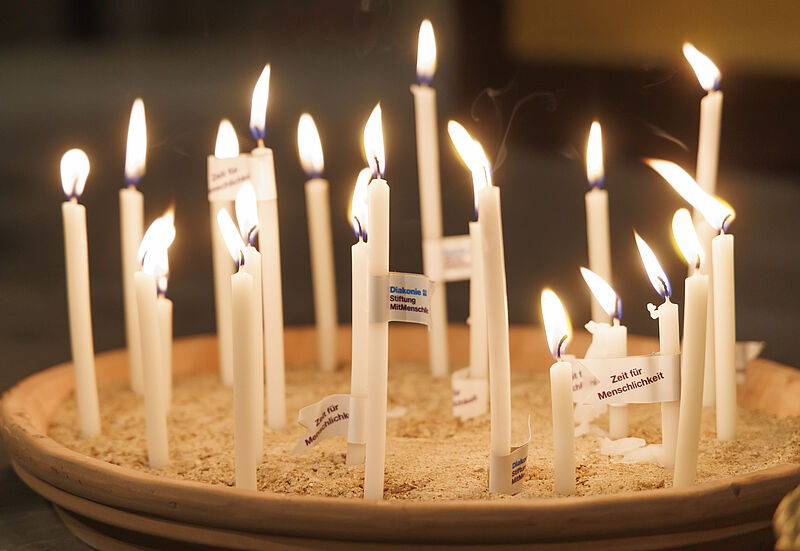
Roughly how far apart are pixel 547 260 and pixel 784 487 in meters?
1.43

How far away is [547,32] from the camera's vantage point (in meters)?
2.21

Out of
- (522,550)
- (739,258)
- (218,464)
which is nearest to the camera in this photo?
(522,550)

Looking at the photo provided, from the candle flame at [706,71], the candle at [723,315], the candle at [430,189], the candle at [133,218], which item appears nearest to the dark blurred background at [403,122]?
the candle at [430,189]

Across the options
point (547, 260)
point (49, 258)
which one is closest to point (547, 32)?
point (547, 260)

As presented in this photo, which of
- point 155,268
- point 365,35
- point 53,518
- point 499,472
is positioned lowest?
point 53,518

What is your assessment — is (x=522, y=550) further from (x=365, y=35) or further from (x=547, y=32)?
(x=547, y=32)

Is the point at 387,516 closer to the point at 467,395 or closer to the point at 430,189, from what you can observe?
the point at 467,395

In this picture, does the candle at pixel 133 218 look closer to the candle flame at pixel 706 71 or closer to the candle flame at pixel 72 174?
the candle flame at pixel 72 174

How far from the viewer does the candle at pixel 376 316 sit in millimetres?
843

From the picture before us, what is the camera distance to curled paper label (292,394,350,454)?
3.11 feet

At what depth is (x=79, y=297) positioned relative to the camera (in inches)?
45.7

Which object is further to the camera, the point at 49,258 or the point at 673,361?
the point at 49,258

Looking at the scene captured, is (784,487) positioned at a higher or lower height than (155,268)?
lower

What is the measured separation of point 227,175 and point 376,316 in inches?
16.7
